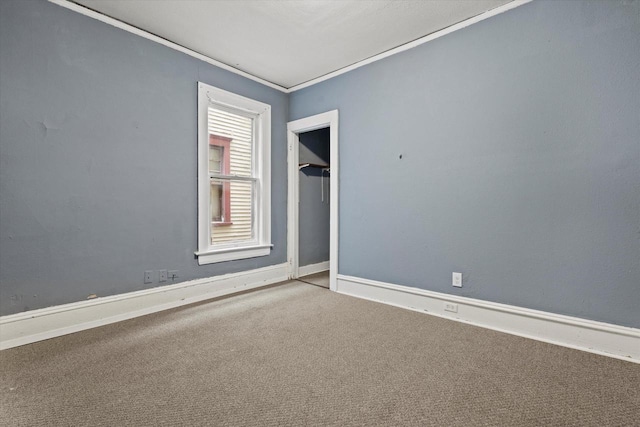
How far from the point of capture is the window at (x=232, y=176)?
330 centimetres

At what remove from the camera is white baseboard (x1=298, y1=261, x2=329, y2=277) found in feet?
14.6

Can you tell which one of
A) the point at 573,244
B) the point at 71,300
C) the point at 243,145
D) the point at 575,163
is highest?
the point at 243,145

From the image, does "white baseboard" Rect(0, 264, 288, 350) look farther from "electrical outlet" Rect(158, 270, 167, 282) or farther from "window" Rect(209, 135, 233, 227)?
"window" Rect(209, 135, 233, 227)

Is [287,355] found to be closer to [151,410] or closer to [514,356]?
[151,410]

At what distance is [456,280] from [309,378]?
165 cm

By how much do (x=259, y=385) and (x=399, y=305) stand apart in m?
1.81

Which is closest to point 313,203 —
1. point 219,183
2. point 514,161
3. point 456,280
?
point 219,183

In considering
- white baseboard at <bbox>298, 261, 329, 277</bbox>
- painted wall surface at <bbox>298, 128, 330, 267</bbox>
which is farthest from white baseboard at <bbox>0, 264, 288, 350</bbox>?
painted wall surface at <bbox>298, 128, 330, 267</bbox>

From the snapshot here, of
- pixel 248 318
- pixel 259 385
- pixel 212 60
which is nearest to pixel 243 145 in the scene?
pixel 212 60

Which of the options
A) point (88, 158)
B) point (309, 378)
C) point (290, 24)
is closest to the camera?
point (309, 378)

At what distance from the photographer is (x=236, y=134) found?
3789mm

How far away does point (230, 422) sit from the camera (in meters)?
1.41

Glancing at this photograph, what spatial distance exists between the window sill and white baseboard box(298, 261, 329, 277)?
693mm

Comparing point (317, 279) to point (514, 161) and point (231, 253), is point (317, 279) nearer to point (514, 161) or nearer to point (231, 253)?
point (231, 253)
